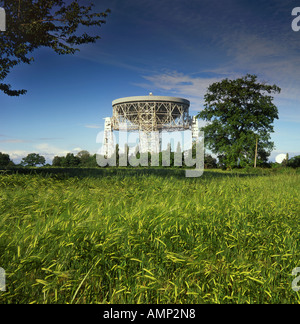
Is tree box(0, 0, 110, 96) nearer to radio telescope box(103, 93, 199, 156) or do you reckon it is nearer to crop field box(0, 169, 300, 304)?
crop field box(0, 169, 300, 304)

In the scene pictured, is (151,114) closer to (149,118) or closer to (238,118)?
(149,118)

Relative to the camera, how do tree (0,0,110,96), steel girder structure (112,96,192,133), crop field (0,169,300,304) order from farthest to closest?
1. steel girder structure (112,96,192,133)
2. tree (0,0,110,96)
3. crop field (0,169,300,304)

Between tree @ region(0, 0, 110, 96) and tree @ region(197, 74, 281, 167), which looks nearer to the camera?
tree @ region(0, 0, 110, 96)

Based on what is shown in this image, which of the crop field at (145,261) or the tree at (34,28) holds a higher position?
the tree at (34,28)

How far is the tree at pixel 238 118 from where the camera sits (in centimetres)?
3500

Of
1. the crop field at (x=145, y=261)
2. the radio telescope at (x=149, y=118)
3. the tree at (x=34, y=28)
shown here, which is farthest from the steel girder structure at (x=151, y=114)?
the crop field at (x=145, y=261)

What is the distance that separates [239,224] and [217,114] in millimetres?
34037

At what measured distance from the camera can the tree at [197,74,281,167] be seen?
3500cm

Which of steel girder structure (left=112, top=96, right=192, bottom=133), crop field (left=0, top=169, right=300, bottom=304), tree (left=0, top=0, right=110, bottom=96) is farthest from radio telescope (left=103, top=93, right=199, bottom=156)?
crop field (left=0, top=169, right=300, bottom=304)

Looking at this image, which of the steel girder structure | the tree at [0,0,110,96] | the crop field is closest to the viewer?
the crop field

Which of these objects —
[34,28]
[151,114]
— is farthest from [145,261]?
[151,114]

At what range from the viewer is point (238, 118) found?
116 feet

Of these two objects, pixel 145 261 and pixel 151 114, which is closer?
pixel 145 261

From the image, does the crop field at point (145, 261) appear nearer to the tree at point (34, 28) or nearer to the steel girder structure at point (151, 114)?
the tree at point (34, 28)
